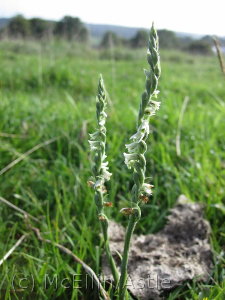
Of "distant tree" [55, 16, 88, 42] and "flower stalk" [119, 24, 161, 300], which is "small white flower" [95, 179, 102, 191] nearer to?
"flower stalk" [119, 24, 161, 300]

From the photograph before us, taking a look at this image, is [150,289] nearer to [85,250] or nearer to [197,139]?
[85,250]

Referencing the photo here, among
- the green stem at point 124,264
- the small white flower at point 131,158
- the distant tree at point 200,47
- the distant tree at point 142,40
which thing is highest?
the distant tree at point 200,47

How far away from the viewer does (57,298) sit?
5.22ft

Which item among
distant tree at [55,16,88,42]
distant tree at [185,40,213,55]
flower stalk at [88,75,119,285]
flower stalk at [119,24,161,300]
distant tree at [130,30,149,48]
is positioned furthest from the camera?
distant tree at [185,40,213,55]

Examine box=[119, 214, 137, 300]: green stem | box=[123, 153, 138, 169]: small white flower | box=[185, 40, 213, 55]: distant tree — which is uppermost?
box=[185, 40, 213, 55]: distant tree

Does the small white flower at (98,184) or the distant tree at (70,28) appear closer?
the small white flower at (98,184)

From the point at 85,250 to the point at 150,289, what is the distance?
409 millimetres

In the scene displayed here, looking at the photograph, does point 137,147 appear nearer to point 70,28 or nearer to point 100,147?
point 100,147

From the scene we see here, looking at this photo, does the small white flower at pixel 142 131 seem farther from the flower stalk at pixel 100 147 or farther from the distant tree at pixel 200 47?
the distant tree at pixel 200 47

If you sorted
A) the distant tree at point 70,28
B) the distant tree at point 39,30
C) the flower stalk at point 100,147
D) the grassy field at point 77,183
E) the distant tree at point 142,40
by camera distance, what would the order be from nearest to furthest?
the flower stalk at point 100,147
the grassy field at point 77,183
the distant tree at point 142,40
the distant tree at point 70,28
the distant tree at point 39,30

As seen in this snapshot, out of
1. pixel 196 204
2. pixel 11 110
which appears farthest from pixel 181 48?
pixel 196 204

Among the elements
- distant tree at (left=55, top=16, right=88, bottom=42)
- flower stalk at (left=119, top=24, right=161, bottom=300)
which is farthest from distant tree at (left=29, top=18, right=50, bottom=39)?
flower stalk at (left=119, top=24, right=161, bottom=300)

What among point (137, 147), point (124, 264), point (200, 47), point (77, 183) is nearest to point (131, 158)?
point (137, 147)

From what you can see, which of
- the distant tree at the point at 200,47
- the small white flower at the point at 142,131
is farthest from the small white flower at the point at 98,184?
the distant tree at the point at 200,47
